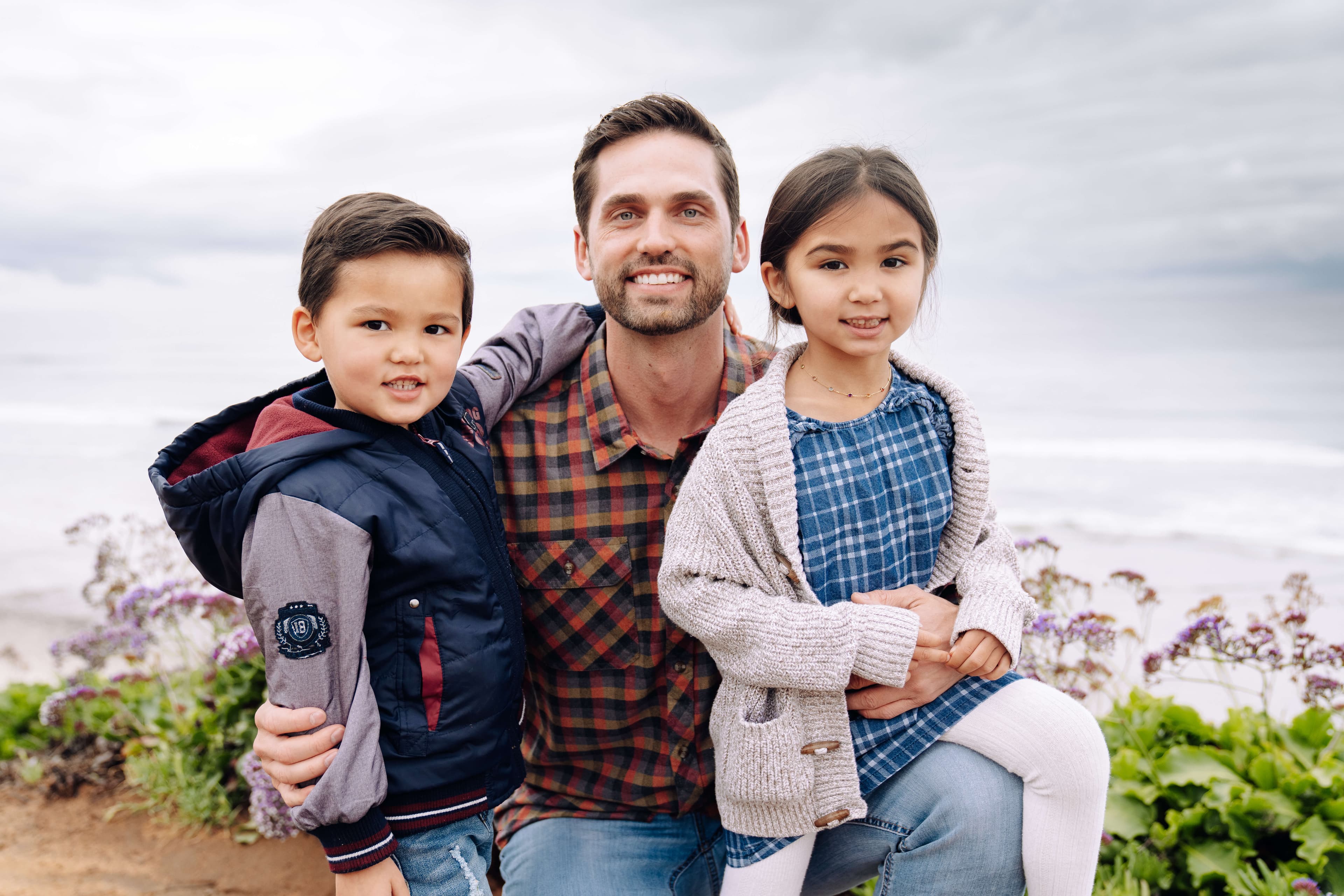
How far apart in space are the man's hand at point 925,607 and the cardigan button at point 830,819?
0.42 m

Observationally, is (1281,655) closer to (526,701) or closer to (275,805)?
(526,701)

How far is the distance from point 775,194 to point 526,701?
1.59 meters

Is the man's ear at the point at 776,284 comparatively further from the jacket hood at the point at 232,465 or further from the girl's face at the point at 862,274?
the jacket hood at the point at 232,465

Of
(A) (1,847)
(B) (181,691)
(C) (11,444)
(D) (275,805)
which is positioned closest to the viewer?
(D) (275,805)

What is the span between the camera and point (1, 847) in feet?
12.1

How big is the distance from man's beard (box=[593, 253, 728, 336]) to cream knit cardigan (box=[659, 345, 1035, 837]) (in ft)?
1.60

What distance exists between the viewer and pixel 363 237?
6.55 ft

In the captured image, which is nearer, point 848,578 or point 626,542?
point 848,578

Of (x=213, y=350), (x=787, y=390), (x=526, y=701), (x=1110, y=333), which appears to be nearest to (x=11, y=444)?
(x=213, y=350)

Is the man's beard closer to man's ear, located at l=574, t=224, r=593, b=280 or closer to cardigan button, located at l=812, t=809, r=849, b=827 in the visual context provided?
man's ear, located at l=574, t=224, r=593, b=280

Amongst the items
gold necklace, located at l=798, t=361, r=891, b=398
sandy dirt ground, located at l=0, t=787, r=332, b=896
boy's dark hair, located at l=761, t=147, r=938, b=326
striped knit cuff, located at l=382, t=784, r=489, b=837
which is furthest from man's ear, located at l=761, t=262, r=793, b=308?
sandy dirt ground, located at l=0, t=787, r=332, b=896

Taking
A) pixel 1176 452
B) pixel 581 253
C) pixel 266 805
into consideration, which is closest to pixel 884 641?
pixel 581 253

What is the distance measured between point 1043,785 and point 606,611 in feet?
3.75

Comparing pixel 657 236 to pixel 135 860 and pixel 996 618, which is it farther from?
pixel 135 860
